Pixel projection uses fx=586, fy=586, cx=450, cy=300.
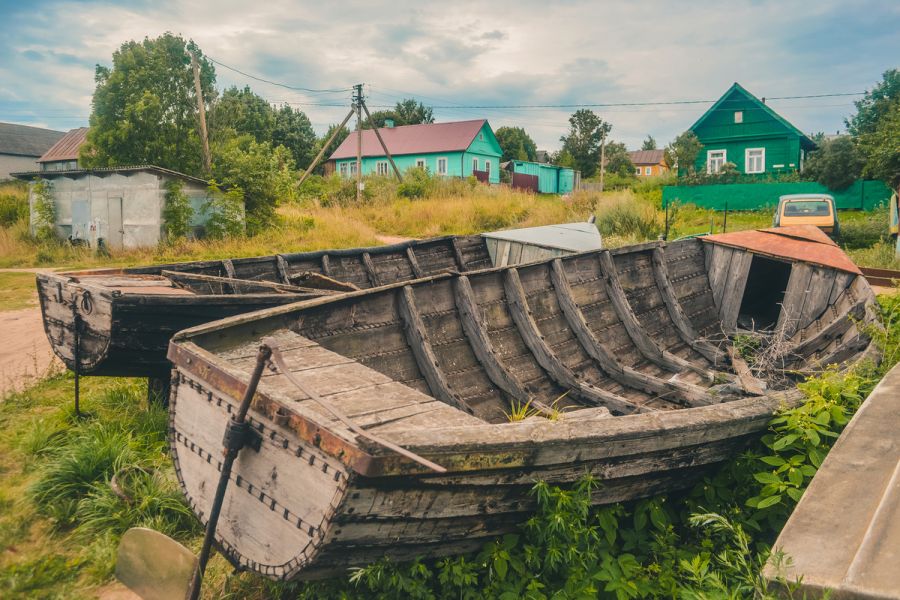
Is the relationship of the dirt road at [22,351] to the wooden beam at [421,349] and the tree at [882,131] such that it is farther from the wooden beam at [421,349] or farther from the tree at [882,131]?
the tree at [882,131]

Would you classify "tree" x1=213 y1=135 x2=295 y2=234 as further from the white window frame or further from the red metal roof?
the white window frame

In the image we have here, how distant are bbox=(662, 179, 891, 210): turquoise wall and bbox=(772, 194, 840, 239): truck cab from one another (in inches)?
223

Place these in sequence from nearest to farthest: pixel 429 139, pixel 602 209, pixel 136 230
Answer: pixel 136 230
pixel 602 209
pixel 429 139

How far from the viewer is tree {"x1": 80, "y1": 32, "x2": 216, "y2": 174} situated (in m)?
18.0

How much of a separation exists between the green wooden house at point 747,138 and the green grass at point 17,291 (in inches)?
976

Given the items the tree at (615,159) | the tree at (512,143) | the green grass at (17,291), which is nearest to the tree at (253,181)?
the green grass at (17,291)

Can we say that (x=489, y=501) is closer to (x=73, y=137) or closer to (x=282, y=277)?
(x=282, y=277)

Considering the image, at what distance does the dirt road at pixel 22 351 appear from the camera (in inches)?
232

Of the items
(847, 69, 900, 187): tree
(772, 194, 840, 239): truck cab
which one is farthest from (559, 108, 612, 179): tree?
(772, 194, 840, 239): truck cab

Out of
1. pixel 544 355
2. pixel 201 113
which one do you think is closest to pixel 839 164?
pixel 544 355

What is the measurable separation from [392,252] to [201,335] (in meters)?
4.42

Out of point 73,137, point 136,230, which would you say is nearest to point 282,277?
point 136,230

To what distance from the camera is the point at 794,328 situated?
6.25 m

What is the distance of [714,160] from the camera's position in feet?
87.6
